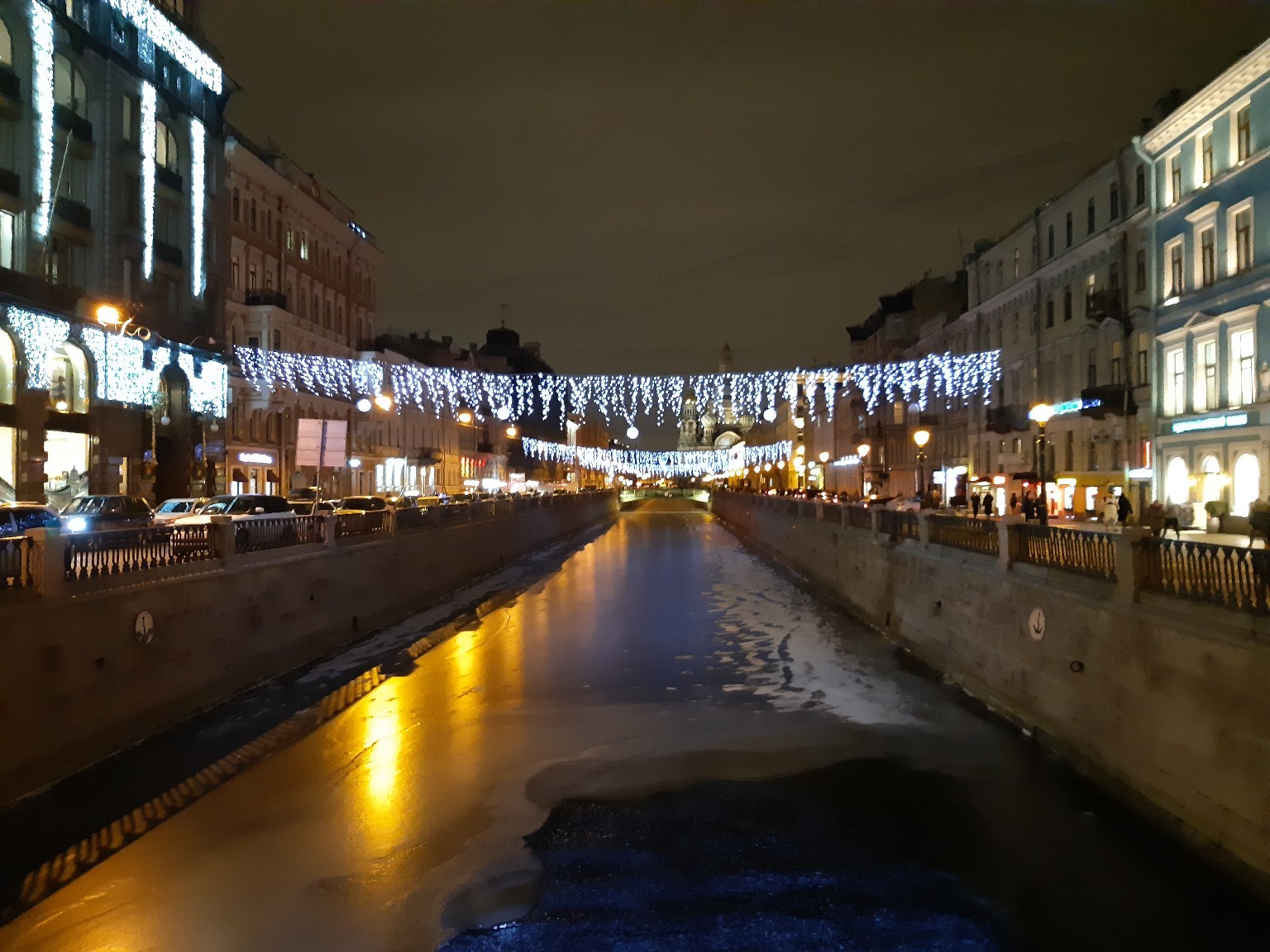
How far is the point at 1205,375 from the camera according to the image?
33406mm

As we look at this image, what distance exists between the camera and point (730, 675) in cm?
1781

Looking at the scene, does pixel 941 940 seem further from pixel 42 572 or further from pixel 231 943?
pixel 42 572

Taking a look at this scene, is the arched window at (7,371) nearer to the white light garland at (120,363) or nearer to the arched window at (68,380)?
the white light garland at (120,363)

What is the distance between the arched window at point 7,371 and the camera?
31.8 m

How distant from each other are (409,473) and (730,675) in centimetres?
6219

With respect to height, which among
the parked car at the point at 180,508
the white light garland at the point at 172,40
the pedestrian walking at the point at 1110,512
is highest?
the white light garland at the point at 172,40

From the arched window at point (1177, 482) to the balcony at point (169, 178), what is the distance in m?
37.4

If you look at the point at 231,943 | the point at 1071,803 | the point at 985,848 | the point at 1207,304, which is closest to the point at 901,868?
the point at 985,848

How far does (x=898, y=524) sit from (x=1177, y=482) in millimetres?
16514

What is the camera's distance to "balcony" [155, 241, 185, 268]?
132 ft

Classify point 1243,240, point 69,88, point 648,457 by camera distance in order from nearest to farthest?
point 1243,240, point 69,88, point 648,457

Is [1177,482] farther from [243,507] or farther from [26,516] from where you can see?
[26,516]


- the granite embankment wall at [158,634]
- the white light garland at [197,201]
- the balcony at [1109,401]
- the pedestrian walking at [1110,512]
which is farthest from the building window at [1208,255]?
the white light garland at [197,201]

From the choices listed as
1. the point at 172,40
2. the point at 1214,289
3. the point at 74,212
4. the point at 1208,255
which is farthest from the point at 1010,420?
the point at 74,212
